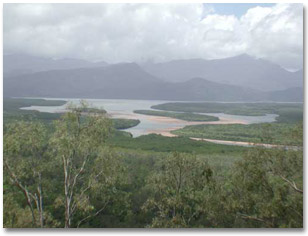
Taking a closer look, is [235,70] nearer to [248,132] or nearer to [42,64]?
[248,132]

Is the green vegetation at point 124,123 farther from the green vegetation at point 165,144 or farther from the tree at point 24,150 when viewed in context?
the tree at point 24,150

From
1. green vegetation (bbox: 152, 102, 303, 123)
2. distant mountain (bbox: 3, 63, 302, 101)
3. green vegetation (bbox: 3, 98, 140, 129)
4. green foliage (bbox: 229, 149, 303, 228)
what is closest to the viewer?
green foliage (bbox: 229, 149, 303, 228)

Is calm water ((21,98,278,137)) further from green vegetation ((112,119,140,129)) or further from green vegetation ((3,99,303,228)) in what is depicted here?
green vegetation ((3,99,303,228))

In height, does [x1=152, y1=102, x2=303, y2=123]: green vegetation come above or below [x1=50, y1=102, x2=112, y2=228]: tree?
above

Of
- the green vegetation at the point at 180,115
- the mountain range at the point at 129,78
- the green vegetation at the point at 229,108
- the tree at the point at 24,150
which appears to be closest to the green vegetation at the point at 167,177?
the tree at the point at 24,150

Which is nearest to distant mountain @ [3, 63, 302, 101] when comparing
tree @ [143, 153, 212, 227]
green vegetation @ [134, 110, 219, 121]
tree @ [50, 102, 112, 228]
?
green vegetation @ [134, 110, 219, 121]

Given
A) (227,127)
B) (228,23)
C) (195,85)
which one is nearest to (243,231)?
(228,23)

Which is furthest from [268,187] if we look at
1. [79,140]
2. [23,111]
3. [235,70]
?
[235,70]
